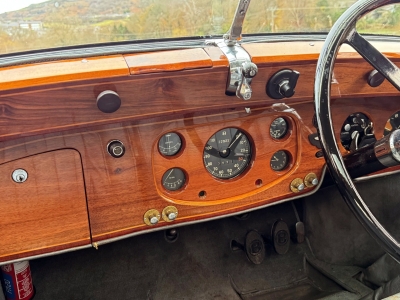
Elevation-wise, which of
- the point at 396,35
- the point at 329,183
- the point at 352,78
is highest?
the point at 396,35

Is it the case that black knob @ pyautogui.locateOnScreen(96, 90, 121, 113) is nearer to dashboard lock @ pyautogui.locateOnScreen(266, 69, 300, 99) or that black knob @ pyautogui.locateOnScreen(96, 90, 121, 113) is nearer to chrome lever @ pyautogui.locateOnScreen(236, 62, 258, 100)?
chrome lever @ pyautogui.locateOnScreen(236, 62, 258, 100)

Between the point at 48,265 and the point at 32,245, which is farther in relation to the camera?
the point at 48,265

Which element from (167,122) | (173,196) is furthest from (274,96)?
(173,196)

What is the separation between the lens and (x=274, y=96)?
159 centimetres

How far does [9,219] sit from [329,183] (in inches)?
60.6

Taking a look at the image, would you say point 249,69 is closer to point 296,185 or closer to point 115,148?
point 115,148

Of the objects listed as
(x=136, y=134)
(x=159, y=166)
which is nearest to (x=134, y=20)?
(x=136, y=134)

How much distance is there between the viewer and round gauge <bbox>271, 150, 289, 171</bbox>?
1.91 meters

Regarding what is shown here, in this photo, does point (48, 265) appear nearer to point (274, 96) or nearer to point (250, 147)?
point (250, 147)

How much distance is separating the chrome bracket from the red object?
4.33 feet

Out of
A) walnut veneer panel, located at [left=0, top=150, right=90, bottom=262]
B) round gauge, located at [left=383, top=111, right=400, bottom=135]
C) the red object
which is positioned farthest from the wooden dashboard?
the red object

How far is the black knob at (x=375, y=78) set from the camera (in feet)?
5.54

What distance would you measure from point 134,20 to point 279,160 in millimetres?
919

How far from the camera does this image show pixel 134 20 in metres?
1.69
